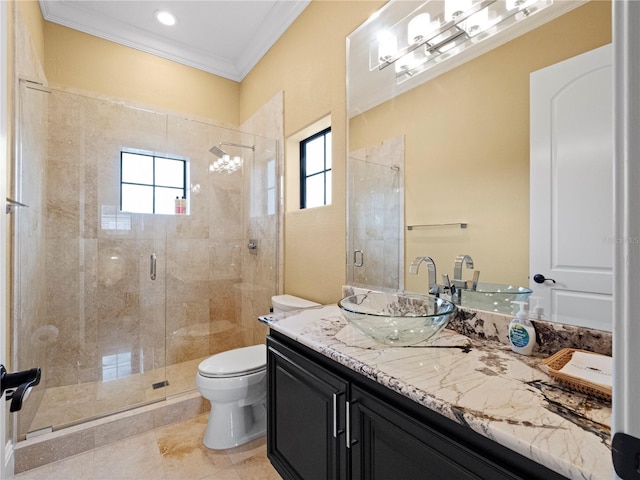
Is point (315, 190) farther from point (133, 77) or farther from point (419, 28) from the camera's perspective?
point (133, 77)

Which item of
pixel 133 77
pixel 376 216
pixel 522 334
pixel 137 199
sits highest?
pixel 133 77

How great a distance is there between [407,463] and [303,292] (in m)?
1.49

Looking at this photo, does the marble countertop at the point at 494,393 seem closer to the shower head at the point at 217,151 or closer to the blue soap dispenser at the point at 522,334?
the blue soap dispenser at the point at 522,334

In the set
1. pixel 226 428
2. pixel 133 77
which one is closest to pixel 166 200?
pixel 133 77

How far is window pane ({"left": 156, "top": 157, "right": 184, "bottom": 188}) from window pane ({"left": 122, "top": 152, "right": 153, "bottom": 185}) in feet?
0.20

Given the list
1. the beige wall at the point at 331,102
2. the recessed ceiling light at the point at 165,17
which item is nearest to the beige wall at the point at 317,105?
the beige wall at the point at 331,102

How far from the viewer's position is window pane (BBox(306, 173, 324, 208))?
2140mm

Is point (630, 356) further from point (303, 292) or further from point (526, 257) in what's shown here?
point (303, 292)

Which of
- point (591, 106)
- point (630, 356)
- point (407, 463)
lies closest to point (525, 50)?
point (591, 106)

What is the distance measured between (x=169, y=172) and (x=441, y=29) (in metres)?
2.28

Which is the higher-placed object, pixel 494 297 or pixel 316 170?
pixel 316 170

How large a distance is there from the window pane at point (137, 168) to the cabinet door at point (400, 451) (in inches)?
96.7

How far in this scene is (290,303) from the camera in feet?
6.86

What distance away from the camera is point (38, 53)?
6.97ft
